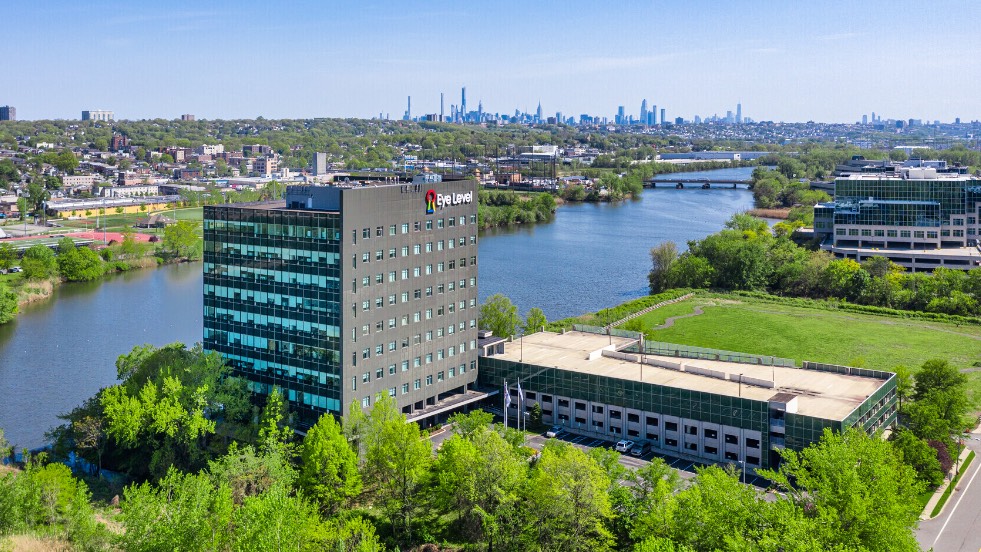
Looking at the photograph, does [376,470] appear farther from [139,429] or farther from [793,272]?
[793,272]

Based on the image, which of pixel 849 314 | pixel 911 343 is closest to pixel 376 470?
pixel 911 343

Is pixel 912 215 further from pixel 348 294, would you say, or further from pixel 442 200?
pixel 348 294

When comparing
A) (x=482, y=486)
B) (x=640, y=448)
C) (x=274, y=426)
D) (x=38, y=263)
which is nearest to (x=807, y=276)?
(x=640, y=448)

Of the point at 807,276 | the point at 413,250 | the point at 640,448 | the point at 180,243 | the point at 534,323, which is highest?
the point at 413,250

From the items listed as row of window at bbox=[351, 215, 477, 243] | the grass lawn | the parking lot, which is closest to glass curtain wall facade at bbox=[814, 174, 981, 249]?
the grass lawn

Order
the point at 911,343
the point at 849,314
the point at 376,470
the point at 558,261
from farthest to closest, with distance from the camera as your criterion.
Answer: the point at 558,261
the point at 849,314
the point at 911,343
the point at 376,470

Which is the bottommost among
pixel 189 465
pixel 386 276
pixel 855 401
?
pixel 189 465

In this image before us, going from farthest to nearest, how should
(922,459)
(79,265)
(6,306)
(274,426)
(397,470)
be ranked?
(79,265)
(6,306)
(274,426)
(922,459)
(397,470)
